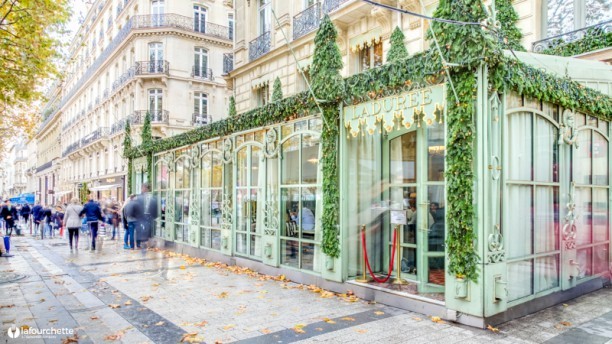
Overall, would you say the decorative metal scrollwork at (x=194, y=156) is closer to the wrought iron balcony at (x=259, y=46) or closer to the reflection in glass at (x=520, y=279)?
→ the wrought iron balcony at (x=259, y=46)

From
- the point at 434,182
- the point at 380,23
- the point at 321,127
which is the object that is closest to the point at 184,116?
the point at 380,23

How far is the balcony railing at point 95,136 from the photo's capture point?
3706 centimetres

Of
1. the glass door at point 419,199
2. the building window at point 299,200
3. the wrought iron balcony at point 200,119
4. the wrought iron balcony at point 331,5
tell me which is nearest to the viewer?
the glass door at point 419,199

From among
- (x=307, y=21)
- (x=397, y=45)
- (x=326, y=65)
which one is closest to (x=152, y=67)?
(x=307, y=21)

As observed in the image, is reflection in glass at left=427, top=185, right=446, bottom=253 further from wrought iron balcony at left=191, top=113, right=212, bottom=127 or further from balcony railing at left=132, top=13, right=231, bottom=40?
balcony railing at left=132, top=13, right=231, bottom=40

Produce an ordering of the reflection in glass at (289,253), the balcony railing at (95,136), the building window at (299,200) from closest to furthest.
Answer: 1. the building window at (299,200)
2. the reflection in glass at (289,253)
3. the balcony railing at (95,136)

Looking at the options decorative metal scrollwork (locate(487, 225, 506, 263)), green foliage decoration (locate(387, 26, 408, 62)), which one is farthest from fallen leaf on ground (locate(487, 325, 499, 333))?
green foliage decoration (locate(387, 26, 408, 62))

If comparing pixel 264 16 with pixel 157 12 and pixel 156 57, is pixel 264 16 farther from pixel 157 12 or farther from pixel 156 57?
pixel 157 12

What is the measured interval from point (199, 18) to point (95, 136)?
48.7 feet

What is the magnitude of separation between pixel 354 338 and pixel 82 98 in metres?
48.6

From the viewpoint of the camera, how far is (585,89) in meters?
7.40

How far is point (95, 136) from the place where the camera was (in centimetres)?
3891

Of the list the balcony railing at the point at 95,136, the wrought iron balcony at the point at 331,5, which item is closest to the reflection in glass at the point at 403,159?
the wrought iron balcony at the point at 331,5

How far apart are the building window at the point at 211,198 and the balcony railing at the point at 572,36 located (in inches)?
321
